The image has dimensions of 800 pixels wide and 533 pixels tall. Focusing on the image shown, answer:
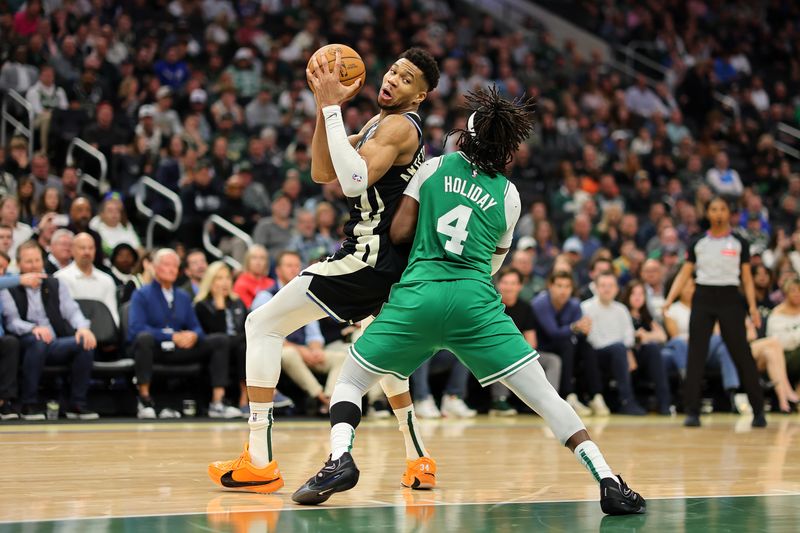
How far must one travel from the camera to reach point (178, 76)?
14.7 meters

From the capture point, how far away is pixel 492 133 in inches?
187

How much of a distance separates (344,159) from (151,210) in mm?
7995

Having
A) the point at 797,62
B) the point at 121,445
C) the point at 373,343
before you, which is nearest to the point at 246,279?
the point at 121,445

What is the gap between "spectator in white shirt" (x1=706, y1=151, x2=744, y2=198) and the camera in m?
17.2

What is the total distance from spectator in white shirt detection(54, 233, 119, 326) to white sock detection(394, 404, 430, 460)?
4.85m

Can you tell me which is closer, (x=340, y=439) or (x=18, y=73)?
(x=340, y=439)

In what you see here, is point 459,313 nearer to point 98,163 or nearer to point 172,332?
point 172,332

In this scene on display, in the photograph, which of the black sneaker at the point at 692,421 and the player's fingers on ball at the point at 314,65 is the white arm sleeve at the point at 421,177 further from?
the black sneaker at the point at 692,421

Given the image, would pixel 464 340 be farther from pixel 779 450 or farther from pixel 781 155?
pixel 781 155

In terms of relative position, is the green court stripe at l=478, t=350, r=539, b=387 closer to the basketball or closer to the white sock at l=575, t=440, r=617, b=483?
the white sock at l=575, t=440, r=617, b=483

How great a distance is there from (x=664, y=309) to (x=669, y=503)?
5430 mm

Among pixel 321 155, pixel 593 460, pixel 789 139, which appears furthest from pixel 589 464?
pixel 789 139

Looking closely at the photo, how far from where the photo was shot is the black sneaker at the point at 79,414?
354 inches

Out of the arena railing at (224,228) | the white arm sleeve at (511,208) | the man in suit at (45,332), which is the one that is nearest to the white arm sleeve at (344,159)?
the white arm sleeve at (511,208)
